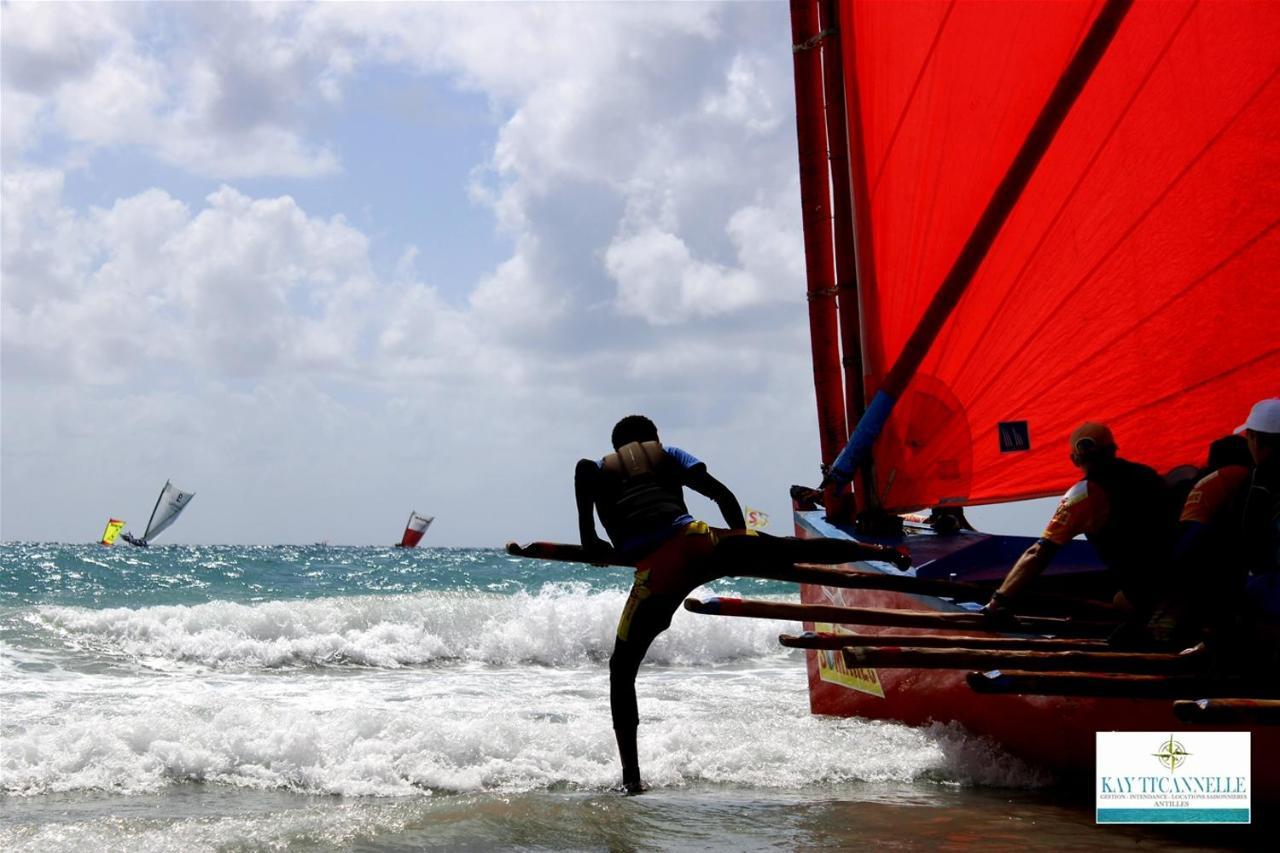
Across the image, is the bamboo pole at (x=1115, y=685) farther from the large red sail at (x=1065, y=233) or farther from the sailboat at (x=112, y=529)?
the sailboat at (x=112, y=529)

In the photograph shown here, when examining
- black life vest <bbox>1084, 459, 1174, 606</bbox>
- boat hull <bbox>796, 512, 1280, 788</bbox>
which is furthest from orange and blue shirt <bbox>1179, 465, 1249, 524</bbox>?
boat hull <bbox>796, 512, 1280, 788</bbox>

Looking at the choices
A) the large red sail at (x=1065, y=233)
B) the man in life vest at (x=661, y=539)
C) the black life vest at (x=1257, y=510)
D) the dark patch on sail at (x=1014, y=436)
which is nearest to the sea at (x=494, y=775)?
the man in life vest at (x=661, y=539)

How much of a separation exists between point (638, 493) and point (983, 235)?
3.04 m

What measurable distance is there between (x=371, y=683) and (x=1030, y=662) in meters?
10.9

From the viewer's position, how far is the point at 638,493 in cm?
570

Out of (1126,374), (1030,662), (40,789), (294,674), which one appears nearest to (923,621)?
(1030,662)

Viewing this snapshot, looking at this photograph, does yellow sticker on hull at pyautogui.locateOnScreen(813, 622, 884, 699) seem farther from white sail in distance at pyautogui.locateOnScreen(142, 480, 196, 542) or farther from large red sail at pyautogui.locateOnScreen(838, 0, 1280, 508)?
white sail in distance at pyautogui.locateOnScreen(142, 480, 196, 542)

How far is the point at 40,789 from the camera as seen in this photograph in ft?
22.6

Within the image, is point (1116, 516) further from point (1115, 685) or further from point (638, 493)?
point (638, 493)

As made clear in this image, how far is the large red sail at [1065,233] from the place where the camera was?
20.6 feet

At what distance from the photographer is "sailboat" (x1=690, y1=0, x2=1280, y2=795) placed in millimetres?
6250

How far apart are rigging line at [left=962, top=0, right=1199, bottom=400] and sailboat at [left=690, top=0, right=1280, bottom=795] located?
13 millimetres

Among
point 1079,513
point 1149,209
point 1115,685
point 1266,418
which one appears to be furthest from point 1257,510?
point 1149,209

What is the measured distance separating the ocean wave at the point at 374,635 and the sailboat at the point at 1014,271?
8.69m
